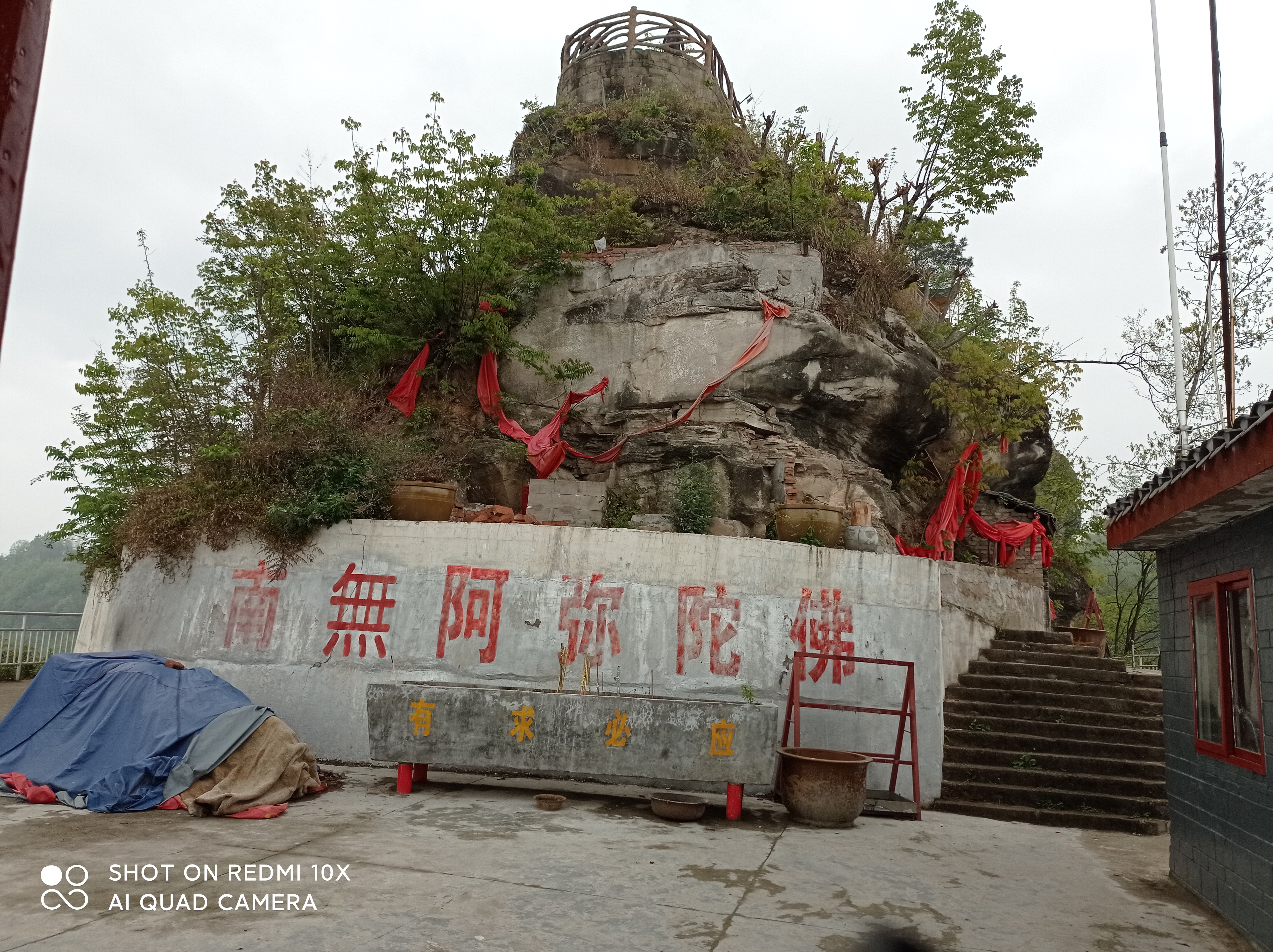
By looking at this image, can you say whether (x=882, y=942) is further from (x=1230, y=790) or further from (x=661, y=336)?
(x=661, y=336)

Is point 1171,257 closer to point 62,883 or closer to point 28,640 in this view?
point 62,883

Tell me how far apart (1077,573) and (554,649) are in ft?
47.1

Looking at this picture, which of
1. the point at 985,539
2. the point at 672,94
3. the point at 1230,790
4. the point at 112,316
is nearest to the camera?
the point at 1230,790

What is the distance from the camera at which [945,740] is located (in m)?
8.79

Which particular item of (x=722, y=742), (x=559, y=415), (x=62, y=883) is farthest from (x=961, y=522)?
(x=62, y=883)

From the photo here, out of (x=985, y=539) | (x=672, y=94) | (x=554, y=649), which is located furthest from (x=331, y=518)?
(x=672, y=94)

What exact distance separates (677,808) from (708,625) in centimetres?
205

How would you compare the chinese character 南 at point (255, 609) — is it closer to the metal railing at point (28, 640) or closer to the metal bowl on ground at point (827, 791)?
the metal bowl on ground at point (827, 791)

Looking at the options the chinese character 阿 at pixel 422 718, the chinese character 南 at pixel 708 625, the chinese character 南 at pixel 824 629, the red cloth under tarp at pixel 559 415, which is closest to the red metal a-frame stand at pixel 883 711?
the chinese character 南 at pixel 824 629

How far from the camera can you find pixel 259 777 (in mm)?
6531

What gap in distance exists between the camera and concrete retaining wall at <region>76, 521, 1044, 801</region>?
8281mm

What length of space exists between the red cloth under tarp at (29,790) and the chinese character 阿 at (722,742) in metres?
4.95

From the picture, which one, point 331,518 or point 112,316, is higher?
point 112,316

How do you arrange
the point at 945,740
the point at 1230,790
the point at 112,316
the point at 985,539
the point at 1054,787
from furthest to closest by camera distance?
1. the point at 985,539
2. the point at 112,316
3. the point at 945,740
4. the point at 1054,787
5. the point at 1230,790
